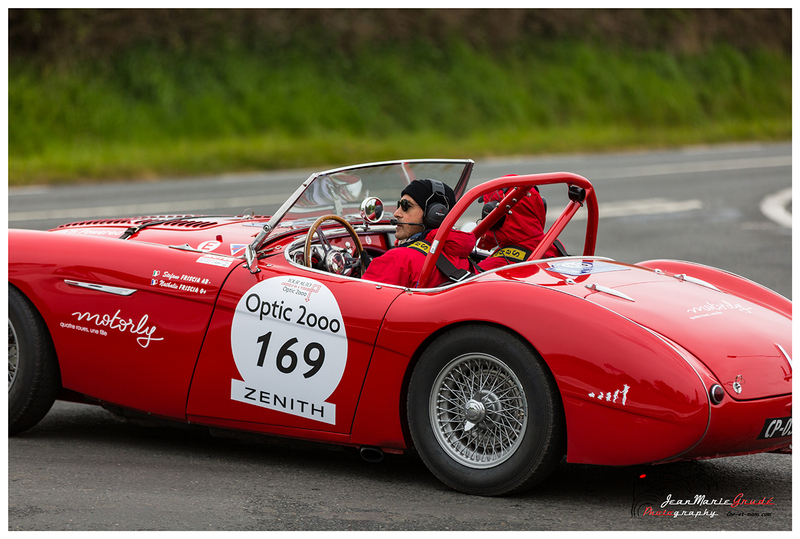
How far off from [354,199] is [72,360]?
1706 millimetres

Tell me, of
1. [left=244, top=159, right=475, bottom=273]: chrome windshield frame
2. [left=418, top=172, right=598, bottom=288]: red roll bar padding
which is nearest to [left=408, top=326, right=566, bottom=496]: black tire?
[left=418, top=172, right=598, bottom=288]: red roll bar padding

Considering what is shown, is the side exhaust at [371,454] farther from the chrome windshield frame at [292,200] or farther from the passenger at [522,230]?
the passenger at [522,230]

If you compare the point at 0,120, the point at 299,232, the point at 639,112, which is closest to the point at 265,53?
the point at 639,112

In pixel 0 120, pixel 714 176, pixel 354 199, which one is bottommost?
pixel 714 176

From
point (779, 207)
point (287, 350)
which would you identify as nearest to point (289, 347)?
point (287, 350)

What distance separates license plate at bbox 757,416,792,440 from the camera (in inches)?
151

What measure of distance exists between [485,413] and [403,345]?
0.45 meters

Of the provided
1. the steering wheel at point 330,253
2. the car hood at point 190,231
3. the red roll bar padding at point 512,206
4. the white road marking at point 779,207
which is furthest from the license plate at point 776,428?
the white road marking at point 779,207

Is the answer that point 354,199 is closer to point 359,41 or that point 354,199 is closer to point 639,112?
point 359,41

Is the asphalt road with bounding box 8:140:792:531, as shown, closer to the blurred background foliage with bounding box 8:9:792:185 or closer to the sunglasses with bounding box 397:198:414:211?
the sunglasses with bounding box 397:198:414:211

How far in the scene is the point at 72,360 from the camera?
4.87 meters

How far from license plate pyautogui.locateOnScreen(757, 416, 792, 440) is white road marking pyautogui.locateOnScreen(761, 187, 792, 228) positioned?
10.0 m

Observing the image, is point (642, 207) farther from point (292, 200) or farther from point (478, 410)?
point (478, 410)

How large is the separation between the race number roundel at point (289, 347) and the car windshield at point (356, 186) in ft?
1.87
